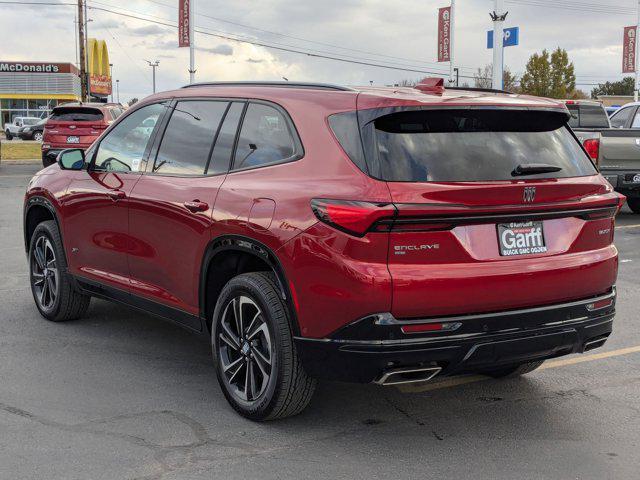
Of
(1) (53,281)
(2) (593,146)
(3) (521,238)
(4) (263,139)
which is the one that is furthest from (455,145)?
(2) (593,146)

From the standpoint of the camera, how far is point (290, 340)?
3996 millimetres

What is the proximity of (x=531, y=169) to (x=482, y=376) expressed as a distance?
68.2 inches

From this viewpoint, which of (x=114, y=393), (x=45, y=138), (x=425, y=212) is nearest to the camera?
Result: (x=425, y=212)

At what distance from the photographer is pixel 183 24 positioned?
36.5 metres

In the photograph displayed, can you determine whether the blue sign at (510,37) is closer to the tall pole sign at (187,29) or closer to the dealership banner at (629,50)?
the tall pole sign at (187,29)

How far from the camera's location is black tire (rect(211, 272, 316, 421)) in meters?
4.01

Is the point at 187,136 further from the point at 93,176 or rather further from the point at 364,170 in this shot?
the point at 364,170

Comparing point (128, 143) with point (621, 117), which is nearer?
point (128, 143)

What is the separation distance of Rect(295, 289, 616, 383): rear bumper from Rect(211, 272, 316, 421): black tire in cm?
14

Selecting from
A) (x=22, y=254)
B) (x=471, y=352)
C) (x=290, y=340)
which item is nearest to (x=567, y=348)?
(x=471, y=352)

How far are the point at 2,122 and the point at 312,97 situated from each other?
81416mm

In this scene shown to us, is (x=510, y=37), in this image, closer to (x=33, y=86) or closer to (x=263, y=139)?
(x=263, y=139)

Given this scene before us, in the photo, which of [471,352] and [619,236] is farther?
[619,236]

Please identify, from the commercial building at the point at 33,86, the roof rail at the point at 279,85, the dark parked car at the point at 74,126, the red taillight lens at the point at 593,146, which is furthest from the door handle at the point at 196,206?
the commercial building at the point at 33,86
